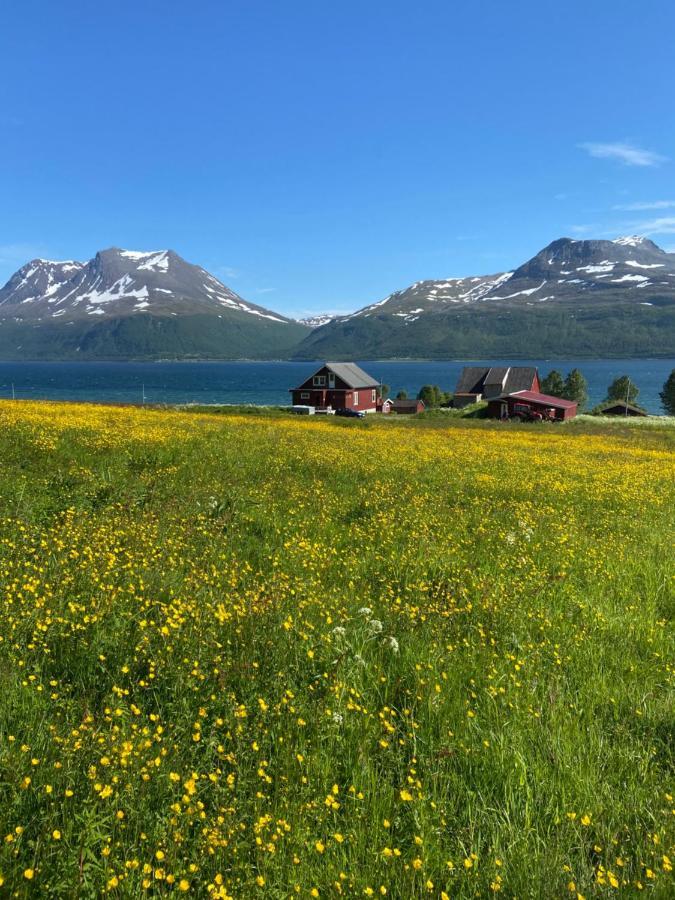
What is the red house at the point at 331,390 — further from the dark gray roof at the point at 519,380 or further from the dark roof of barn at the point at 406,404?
the dark gray roof at the point at 519,380

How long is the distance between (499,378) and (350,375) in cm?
3562

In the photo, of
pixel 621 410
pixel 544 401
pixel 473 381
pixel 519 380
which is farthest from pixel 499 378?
pixel 544 401

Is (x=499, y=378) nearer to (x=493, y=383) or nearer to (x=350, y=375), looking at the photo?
(x=493, y=383)

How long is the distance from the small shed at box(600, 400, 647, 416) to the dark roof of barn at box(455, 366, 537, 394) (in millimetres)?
15914

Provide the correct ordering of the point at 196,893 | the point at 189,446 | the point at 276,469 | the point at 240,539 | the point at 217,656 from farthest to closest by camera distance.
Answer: the point at 189,446 < the point at 276,469 < the point at 240,539 < the point at 217,656 < the point at 196,893

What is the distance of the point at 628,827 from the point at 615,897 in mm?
655

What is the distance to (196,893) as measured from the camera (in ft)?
9.78

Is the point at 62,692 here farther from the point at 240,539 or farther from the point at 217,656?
the point at 240,539

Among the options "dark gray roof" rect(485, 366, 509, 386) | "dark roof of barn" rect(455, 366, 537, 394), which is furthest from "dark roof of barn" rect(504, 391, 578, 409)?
"dark gray roof" rect(485, 366, 509, 386)

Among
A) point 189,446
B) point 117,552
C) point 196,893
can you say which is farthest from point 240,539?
point 189,446

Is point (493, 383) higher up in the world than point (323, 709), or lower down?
higher up

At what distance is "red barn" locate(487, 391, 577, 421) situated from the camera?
79375 millimetres

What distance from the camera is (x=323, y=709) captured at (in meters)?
4.57

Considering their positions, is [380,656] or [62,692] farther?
[380,656]
